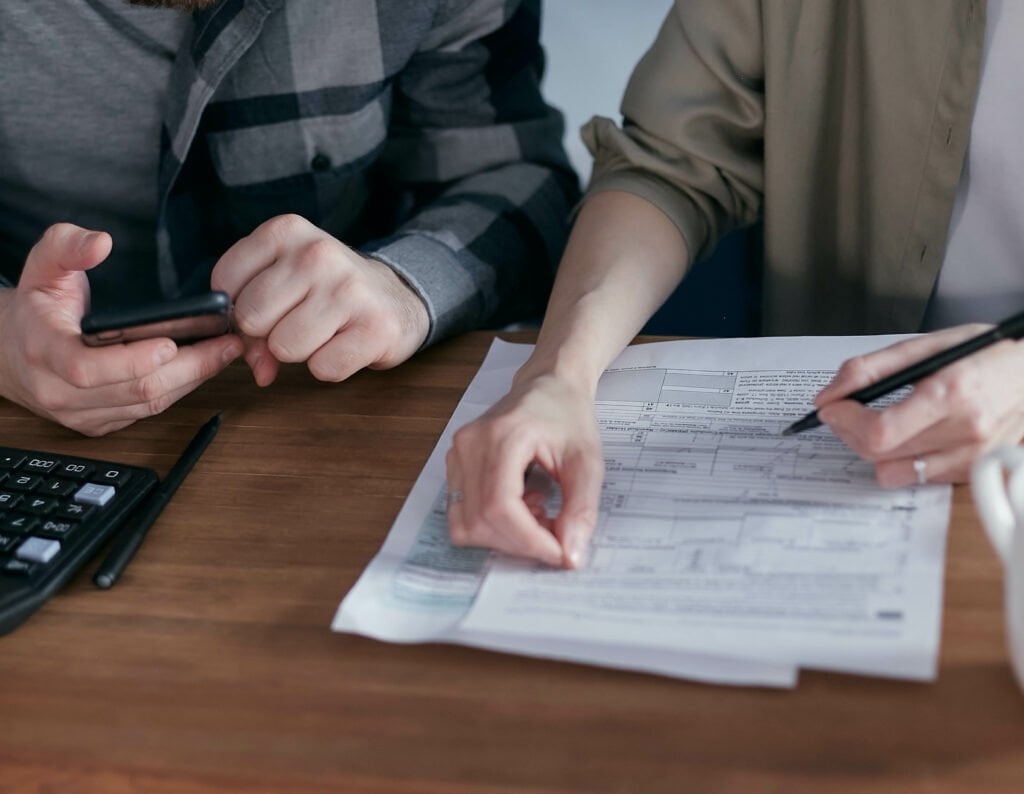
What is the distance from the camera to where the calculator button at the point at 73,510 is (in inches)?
26.3

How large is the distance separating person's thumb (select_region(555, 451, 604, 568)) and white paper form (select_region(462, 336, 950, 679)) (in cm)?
1

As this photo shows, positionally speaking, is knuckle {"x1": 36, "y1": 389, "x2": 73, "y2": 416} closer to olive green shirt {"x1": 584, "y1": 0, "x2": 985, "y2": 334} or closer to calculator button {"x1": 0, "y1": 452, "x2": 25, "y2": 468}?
calculator button {"x1": 0, "y1": 452, "x2": 25, "y2": 468}

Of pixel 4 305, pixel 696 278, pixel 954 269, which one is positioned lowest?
pixel 696 278

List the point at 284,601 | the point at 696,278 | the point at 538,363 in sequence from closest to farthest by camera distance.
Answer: the point at 284,601 → the point at 538,363 → the point at 696,278

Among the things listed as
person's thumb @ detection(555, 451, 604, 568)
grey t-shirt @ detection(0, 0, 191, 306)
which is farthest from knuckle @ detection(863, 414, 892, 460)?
grey t-shirt @ detection(0, 0, 191, 306)

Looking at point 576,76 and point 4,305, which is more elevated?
point 4,305

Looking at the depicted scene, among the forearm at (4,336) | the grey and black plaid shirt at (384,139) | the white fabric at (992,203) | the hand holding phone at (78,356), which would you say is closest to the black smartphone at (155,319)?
the hand holding phone at (78,356)

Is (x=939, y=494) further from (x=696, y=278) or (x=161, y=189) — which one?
(x=161, y=189)

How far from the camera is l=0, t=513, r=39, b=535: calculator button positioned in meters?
0.65

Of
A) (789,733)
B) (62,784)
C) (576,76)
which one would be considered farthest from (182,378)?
(576,76)

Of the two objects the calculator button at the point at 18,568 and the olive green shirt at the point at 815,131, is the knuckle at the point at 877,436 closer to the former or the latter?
the olive green shirt at the point at 815,131

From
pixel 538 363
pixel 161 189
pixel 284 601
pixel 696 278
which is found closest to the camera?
pixel 284 601

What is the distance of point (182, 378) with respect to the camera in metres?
0.77

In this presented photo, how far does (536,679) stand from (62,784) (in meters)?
0.22
